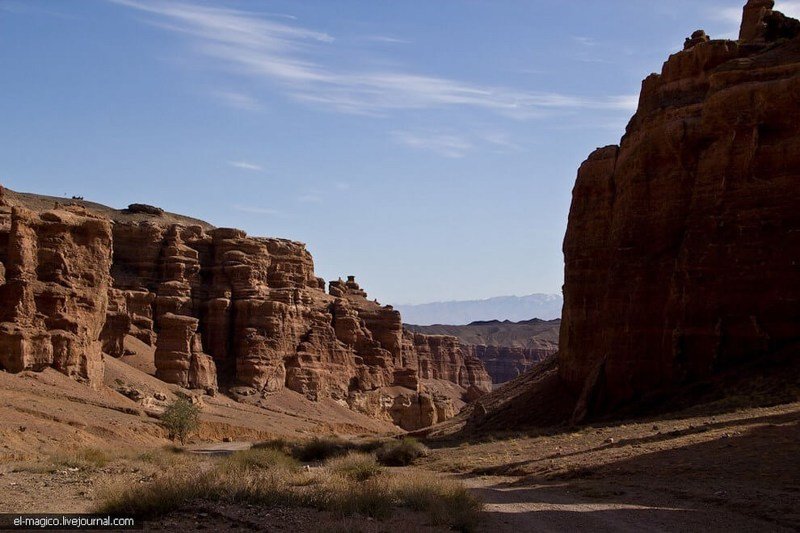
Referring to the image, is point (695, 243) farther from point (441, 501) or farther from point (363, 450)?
point (441, 501)

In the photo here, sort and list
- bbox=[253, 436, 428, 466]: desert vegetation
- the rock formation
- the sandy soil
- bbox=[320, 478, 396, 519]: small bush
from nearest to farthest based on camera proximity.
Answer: bbox=[320, 478, 396, 519]: small bush < the sandy soil < bbox=[253, 436, 428, 466]: desert vegetation < the rock formation

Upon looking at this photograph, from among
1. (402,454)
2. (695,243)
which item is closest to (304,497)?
(402,454)

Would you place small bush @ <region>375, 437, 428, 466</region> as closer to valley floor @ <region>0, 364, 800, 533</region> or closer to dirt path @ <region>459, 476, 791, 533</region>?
valley floor @ <region>0, 364, 800, 533</region>

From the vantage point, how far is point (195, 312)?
80062 millimetres

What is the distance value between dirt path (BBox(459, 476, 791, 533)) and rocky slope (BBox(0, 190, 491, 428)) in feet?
111

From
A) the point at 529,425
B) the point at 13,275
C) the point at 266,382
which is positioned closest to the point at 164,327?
the point at 266,382

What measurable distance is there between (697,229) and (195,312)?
54156 millimetres

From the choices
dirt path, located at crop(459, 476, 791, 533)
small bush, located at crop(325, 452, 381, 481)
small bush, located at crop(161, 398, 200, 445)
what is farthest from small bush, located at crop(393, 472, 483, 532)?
small bush, located at crop(161, 398, 200, 445)

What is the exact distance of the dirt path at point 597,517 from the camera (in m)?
16.9

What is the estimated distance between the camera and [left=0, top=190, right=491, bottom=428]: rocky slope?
49.6 meters

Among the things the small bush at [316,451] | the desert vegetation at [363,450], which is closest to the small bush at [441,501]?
the desert vegetation at [363,450]

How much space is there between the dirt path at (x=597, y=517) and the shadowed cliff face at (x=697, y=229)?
13323 millimetres

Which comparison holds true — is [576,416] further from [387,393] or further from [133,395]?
[387,393]

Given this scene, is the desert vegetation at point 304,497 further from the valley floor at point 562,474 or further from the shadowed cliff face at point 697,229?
the shadowed cliff face at point 697,229
